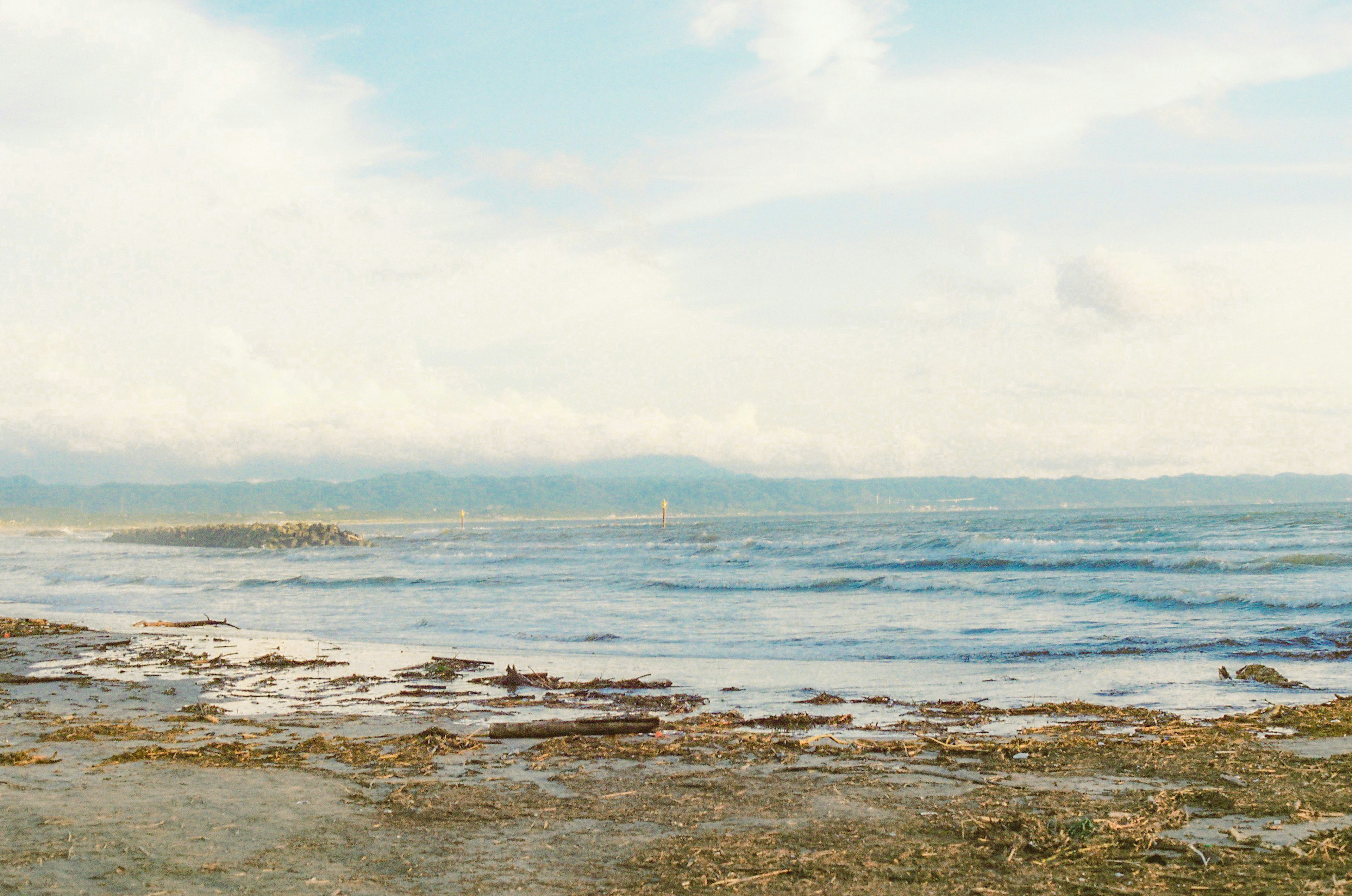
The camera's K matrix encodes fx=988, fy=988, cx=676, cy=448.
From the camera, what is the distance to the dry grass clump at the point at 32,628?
65.3ft

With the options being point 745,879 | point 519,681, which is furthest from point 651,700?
point 745,879

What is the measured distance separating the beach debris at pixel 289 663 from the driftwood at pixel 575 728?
716cm

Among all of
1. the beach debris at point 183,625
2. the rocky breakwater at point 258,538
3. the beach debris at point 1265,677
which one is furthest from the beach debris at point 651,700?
the rocky breakwater at point 258,538

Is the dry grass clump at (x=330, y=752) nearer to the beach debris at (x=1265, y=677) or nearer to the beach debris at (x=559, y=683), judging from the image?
the beach debris at (x=559, y=683)

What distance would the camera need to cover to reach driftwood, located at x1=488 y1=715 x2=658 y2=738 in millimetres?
9492

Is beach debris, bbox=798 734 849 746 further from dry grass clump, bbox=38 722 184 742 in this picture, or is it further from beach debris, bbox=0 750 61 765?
beach debris, bbox=0 750 61 765

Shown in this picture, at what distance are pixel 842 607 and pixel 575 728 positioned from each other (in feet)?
57.4

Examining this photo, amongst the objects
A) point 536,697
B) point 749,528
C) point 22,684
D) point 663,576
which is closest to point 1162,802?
point 536,697

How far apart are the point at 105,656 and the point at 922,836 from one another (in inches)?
626

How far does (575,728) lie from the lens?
9523 mm

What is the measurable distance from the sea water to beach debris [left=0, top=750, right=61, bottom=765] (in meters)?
7.39

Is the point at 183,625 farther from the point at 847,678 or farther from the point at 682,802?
the point at 682,802

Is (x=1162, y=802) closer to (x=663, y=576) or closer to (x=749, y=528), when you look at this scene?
(x=663, y=576)

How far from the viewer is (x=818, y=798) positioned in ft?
23.1
